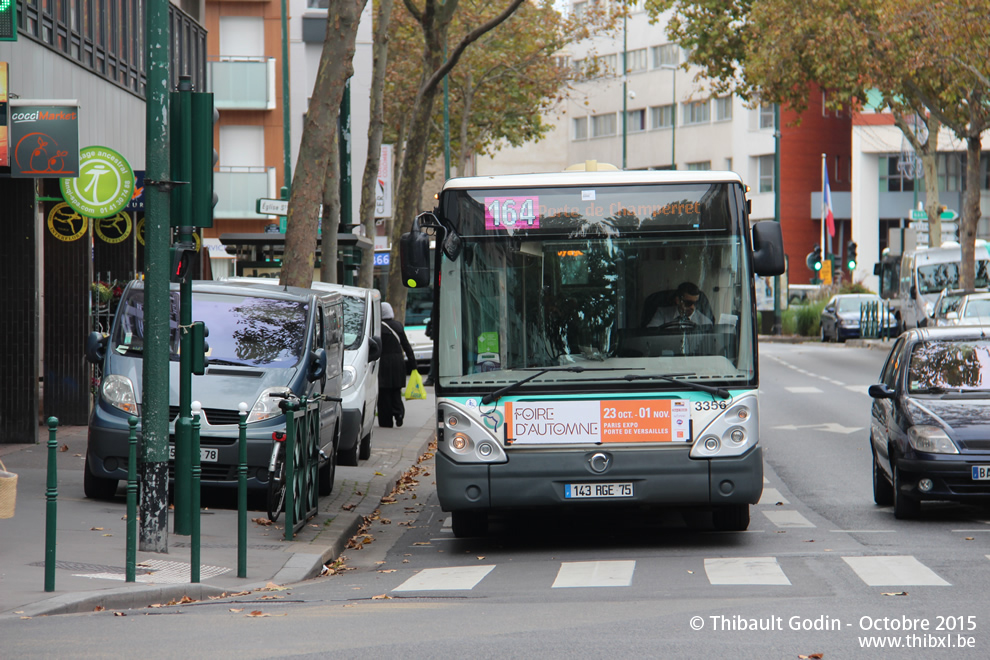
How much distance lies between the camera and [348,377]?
16828 mm

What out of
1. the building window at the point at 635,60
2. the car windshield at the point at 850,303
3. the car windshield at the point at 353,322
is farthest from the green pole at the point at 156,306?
the building window at the point at 635,60

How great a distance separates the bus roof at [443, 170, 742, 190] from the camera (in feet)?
36.9

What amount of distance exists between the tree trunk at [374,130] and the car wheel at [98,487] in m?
12.9

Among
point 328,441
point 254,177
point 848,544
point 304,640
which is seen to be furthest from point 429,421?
point 254,177

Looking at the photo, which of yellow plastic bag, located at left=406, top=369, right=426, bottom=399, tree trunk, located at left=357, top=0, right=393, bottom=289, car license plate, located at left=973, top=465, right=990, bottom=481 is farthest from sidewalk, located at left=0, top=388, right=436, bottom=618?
yellow plastic bag, located at left=406, top=369, right=426, bottom=399

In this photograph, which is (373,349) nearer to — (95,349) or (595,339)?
(95,349)

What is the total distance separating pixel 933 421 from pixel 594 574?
3.83 m

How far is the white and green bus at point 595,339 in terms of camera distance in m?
10.8

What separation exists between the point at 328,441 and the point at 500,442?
3.51 meters

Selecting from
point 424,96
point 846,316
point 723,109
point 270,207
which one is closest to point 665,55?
point 723,109

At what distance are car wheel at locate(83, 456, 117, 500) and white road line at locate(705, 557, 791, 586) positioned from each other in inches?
212

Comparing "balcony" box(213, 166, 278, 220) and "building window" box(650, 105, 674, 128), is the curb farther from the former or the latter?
"building window" box(650, 105, 674, 128)

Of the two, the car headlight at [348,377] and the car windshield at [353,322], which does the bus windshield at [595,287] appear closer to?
the car headlight at [348,377]

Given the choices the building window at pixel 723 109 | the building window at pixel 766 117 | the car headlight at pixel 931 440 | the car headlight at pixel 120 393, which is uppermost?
the building window at pixel 723 109
